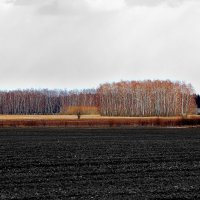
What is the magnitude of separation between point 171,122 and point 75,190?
2747 inches

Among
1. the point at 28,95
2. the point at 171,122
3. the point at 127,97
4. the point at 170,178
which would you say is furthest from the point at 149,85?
the point at 170,178

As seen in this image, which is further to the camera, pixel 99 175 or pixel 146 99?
pixel 146 99

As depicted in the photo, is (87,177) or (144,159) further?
(144,159)

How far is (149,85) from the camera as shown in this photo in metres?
159

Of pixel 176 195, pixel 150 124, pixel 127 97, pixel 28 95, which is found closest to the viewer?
pixel 176 195

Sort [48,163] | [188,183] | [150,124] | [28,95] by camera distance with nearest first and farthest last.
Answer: [188,183] < [48,163] < [150,124] < [28,95]

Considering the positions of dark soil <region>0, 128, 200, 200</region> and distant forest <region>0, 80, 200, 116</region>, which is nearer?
dark soil <region>0, 128, 200, 200</region>

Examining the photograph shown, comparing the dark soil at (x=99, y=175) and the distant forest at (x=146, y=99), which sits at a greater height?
the distant forest at (x=146, y=99)

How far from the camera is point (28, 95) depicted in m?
197

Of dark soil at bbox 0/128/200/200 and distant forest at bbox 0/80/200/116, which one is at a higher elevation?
distant forest at bbox 0/80/200/116

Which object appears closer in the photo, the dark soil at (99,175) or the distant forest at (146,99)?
the dark soil at (99,175)

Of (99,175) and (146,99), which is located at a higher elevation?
(146,99)

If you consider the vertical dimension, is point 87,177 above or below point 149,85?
below

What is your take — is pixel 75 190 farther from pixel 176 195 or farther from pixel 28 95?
pixel 28 95
